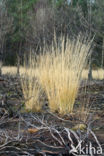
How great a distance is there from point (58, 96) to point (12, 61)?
69.6 feet

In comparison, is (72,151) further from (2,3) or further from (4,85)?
(2,3)

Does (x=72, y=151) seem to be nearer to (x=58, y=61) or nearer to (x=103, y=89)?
(x=58, y=61)

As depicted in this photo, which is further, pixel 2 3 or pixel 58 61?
pixel 2 3

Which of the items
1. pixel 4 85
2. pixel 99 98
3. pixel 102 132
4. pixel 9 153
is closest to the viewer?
pixel 9 153

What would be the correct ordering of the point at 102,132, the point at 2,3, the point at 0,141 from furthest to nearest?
the point at 2,3 → the point at 102,132 → the point at 0,141

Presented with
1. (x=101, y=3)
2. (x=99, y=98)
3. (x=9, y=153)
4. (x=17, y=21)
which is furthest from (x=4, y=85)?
(x=17, y=21)

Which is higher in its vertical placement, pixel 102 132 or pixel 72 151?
pixel 72 151

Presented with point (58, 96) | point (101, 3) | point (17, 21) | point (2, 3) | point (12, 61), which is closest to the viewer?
point (58, 96)

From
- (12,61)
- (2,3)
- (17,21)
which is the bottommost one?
(12,61)

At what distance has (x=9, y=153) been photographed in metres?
1.87

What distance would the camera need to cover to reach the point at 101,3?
401 inches

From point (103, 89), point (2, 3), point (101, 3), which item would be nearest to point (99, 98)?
point (103, 89)

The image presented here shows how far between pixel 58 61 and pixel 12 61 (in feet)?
68.9

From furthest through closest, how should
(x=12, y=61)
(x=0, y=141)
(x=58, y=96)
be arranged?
(x=12, y=61) < (x=58, y=96) < (x=0, y=141)
